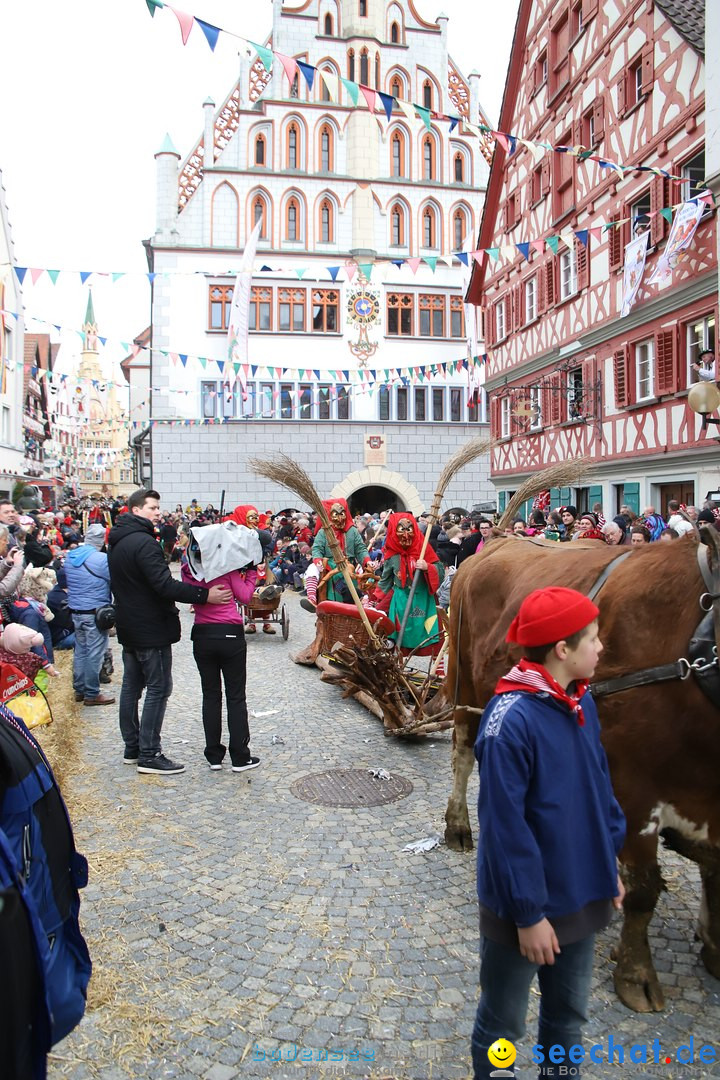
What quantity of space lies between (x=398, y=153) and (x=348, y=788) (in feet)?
101

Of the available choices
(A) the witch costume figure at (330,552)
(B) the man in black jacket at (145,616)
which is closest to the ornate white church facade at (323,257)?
(A) the witch costume figure at (330,552)

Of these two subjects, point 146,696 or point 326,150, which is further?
point 326,150

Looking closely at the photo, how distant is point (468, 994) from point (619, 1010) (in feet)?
1.90

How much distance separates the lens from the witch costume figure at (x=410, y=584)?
7.75 m

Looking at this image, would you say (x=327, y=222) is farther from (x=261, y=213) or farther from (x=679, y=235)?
(x=679, y=235)

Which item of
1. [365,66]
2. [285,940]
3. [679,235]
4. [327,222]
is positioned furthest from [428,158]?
[285,940]

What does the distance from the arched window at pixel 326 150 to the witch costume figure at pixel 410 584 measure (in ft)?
87.6

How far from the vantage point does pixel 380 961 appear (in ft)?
11.0

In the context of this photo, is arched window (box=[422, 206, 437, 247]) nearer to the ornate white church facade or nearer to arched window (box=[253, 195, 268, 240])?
the ornate white church facade

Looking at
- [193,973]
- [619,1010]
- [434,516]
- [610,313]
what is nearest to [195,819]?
[193,973]

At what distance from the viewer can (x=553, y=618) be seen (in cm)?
228

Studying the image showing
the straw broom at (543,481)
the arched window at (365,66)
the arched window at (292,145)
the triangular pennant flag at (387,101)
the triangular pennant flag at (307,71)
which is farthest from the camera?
the arched window at (292,145)

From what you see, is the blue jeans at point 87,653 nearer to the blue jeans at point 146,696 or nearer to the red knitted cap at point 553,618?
the blue jeans at point 146,696

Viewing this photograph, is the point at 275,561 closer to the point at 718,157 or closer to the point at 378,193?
the point at 718,157
